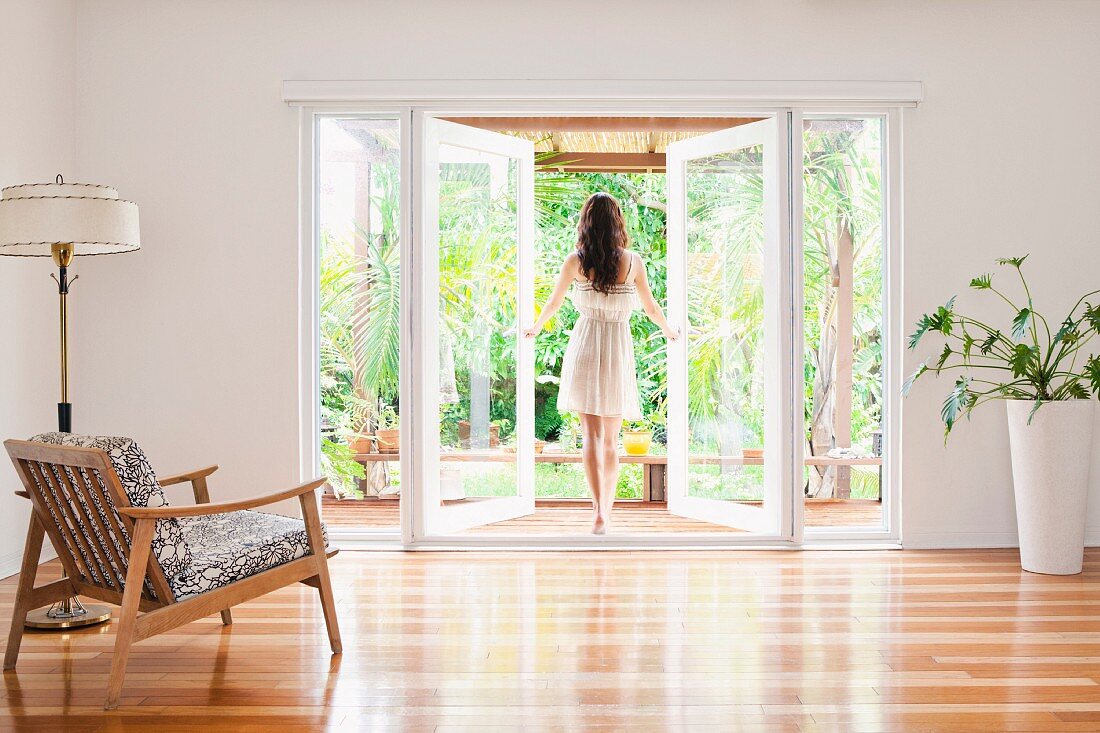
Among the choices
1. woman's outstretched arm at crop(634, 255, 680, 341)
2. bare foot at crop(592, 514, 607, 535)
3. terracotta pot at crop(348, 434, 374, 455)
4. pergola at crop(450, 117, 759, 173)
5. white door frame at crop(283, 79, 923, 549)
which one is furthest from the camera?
woman's outstretched arm at crop(634, 255, 680, 341)

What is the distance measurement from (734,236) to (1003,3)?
5.72 ft

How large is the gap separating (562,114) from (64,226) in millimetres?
2363

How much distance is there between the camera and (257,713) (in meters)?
2.40

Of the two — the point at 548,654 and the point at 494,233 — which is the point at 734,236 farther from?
the point at 548,654

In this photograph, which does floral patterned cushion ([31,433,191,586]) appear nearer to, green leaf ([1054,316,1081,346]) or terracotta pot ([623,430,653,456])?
green leaf ([1054,316,1081,346])

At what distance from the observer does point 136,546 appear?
94.9 inches

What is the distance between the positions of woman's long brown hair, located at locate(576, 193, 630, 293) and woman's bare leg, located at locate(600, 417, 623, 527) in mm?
815

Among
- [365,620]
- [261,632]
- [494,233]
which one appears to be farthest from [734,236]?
[261,632]

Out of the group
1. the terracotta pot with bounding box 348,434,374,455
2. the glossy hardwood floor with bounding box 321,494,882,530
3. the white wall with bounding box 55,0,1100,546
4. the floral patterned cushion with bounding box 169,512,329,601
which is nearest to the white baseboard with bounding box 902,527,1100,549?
the glossy hardwood floor with bounding box 321,494,882,530

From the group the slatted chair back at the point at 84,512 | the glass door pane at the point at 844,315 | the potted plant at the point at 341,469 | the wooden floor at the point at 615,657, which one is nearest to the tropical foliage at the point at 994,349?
the glass door pane at the point at 844,315

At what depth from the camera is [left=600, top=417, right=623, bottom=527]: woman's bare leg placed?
192 inches

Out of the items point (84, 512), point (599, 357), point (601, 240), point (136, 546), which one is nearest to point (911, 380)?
point (599, 357)

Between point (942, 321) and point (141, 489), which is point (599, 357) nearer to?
point (942, 321)

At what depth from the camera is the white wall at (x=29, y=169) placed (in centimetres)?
386
